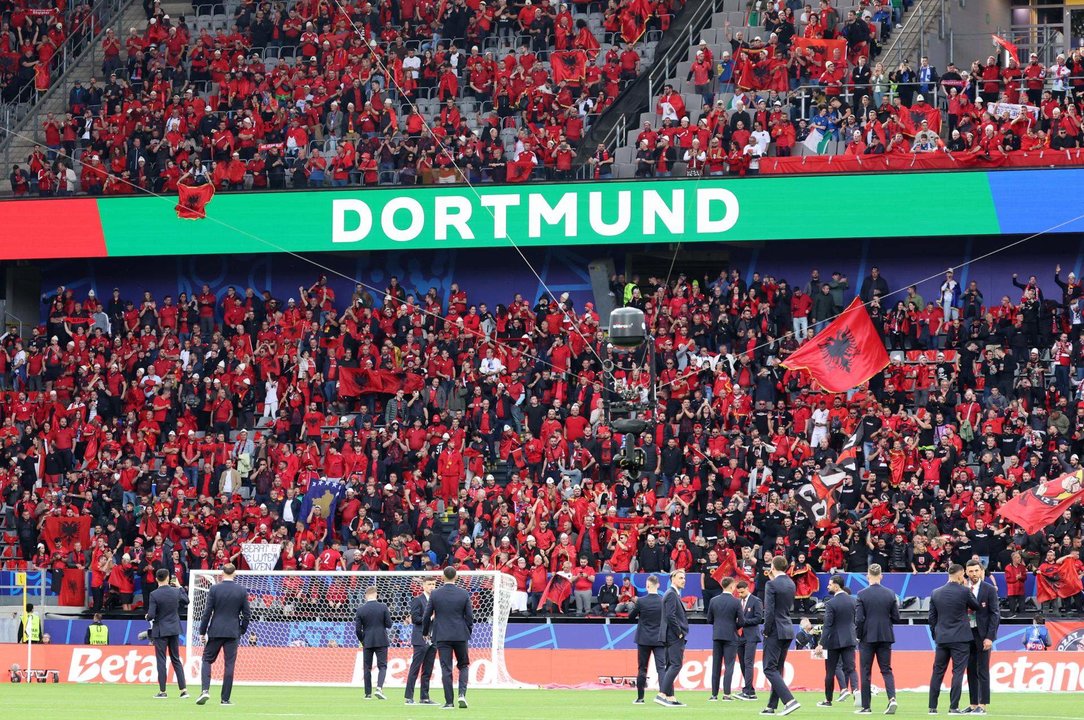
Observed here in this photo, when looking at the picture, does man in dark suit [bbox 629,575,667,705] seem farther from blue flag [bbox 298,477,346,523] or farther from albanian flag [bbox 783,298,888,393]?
blue flag [bbox 298,477,346,523]

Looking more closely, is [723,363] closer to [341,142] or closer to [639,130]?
[639,130]

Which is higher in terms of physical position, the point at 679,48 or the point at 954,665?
the point at 679,48

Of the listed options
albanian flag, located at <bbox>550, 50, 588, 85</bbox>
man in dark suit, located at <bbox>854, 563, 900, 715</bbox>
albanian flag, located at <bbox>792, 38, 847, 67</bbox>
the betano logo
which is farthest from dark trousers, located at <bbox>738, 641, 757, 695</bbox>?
albanian flag, located at <bbox>550, 50, 588, 85</bbox>

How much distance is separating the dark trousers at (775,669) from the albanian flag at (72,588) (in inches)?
672

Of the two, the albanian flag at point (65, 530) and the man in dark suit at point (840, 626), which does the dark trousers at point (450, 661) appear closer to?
the man in dark suit at point (840, 626)

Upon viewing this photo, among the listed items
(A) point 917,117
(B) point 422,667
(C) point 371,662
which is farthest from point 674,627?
(A) point 917,117

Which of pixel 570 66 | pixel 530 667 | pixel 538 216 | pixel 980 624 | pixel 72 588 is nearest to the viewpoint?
pixel 980 624

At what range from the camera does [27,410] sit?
121 ft

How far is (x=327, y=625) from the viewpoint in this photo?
28.0 meters

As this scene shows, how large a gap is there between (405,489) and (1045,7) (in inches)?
809

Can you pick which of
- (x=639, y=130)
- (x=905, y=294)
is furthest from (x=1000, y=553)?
(x=639, y=130)

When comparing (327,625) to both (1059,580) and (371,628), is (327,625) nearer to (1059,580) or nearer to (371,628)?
(371,628)

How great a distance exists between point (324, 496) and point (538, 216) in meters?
7.23

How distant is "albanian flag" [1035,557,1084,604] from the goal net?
8.11 m
